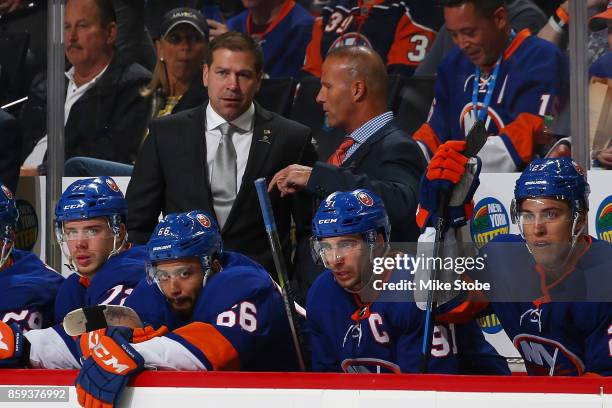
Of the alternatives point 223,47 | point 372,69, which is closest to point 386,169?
point 372,69

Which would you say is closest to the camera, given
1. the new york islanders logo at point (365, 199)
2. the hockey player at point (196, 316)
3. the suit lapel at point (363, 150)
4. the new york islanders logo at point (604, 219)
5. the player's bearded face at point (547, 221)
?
the hockey player at point (196, 316)

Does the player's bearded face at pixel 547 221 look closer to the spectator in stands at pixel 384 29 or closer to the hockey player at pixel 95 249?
the hockey player at pixel 95 249

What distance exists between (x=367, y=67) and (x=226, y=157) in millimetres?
555

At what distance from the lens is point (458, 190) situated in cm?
335

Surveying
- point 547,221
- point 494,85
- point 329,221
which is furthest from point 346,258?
point 494,85

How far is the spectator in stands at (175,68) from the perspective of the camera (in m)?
4.67

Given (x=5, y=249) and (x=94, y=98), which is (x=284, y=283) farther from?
(x=94, y=98)

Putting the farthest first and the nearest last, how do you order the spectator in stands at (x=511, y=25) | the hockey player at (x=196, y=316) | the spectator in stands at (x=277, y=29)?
the spectator in stands at (x=277, y=29), the spectator in stands at (x=511, y=25), the hockey player at (x=196, y=316)

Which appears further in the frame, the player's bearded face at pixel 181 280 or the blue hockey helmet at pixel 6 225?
the blue hockey helmet at pixel 6 225

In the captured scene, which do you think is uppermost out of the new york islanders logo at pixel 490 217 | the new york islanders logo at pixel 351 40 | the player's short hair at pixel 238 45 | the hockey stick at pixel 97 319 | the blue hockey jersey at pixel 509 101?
the new york islanders logo at pixel 351 40

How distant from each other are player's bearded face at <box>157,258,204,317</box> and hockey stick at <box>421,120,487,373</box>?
0.61 m

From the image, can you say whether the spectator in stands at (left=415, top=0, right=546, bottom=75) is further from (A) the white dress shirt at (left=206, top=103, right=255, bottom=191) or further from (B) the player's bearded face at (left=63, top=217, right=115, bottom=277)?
(B) the player's bearded face at (left=63, top=217, right=115, bottom=277)

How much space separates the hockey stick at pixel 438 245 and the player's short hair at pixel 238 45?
1.08 meters

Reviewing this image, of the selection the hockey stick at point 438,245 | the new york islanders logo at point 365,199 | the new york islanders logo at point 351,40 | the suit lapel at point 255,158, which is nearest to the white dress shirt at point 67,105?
the suit lapel at point 255,158
